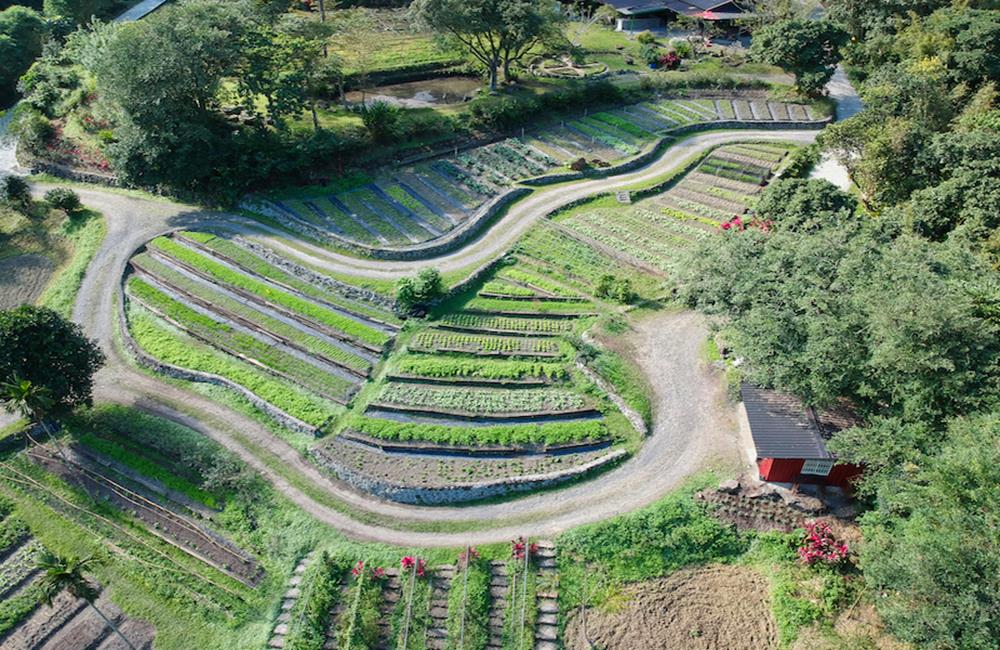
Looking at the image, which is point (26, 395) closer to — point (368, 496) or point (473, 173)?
point (368, 496)

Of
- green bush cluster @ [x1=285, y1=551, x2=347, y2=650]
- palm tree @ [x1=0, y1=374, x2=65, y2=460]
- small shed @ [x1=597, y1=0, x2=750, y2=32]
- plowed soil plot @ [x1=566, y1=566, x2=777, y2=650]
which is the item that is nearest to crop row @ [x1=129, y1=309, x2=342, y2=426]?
palm tree @ [x1=0, y1=374, x2=65, y2=460]

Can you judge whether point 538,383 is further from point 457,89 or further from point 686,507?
point 457,89

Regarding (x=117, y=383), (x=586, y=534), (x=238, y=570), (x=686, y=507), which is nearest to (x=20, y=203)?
(x=117, y=383)

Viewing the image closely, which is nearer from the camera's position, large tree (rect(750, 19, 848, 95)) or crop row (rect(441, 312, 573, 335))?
crop row (rect(441, 312, 573, 335))

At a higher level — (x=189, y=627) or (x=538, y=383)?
(x=538, y=383)

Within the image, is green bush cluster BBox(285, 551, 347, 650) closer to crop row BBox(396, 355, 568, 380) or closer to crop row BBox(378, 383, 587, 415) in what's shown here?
crop row BBox(378, 383, 587, 415)
